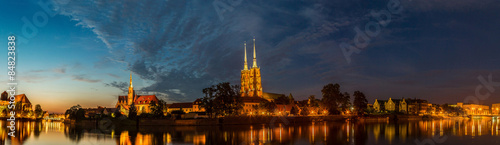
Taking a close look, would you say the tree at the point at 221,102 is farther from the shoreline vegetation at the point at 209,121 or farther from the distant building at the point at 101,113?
the distant building at the point at 101,113

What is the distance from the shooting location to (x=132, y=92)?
14862cm

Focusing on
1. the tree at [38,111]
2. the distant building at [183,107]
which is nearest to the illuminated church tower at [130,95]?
the distant building at [183,107]

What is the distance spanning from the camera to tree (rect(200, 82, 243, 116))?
7694 cm

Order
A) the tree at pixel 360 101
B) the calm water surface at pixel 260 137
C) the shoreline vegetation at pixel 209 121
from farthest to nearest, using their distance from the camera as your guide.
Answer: the tree at pixel 360 101
the shoreline vegetation at pixel 209 121
the calm water surface at pixel 260 137

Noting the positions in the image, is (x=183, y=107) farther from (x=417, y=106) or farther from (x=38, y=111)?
(x=417, y=106)

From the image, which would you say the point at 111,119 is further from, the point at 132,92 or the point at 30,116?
the point at 30,116

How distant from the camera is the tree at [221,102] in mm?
76938

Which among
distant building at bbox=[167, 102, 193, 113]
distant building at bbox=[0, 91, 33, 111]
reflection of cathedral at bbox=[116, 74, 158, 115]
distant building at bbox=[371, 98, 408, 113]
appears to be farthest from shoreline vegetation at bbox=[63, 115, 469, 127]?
distant building at bbox=[371, 98, 408, 113]

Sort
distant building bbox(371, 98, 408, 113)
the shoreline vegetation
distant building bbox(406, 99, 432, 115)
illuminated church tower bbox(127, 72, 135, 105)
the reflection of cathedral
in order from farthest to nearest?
distant building bbox(406, 99, 432, 115)
distant building bbox(371, 98, 408, 113)
illuminated church tower bbox(127, 72, 135, 105)
the reflection of cathedral
the shoreline vegetation

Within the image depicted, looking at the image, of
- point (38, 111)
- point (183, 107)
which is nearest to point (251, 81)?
point (183, 107)

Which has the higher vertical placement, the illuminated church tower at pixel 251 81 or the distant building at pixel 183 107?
the illuminated church tower at pixel 251 81

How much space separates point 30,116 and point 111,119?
89547 mm

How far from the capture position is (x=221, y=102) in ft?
254

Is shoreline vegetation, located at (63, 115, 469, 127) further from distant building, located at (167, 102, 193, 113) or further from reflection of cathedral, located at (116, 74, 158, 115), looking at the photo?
distant building, located at (167, 102, 193, 113)
